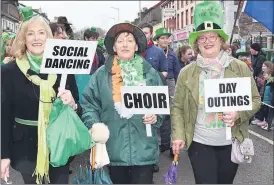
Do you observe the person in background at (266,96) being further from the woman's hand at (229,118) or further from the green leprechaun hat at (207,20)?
the woman's hand at (229,118)

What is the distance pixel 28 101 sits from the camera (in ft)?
9.89

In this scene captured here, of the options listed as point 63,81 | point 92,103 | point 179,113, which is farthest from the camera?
point 179,113

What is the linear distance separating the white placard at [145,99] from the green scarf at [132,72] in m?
0.13

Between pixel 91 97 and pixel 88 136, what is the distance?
36cm

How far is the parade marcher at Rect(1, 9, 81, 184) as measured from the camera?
2.99 meters

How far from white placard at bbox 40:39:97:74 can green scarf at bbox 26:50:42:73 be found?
93 millimetres

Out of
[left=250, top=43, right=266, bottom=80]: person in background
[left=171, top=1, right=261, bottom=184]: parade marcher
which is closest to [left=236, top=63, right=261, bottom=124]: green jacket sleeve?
[left=171, top=1, right=261, bottom=184]: parade marcher

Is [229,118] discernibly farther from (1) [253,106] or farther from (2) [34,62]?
(2) [34,62]

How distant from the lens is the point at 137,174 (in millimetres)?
3283

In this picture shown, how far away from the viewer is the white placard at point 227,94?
125 inches

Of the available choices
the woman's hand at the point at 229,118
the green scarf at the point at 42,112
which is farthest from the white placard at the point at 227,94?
the green scarf at the point at 42,112

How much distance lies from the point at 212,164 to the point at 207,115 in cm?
37

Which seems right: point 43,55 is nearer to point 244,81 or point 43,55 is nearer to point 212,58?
point 212,58

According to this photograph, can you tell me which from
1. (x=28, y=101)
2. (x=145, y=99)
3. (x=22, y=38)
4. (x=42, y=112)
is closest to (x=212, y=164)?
(x=145, y=99)
